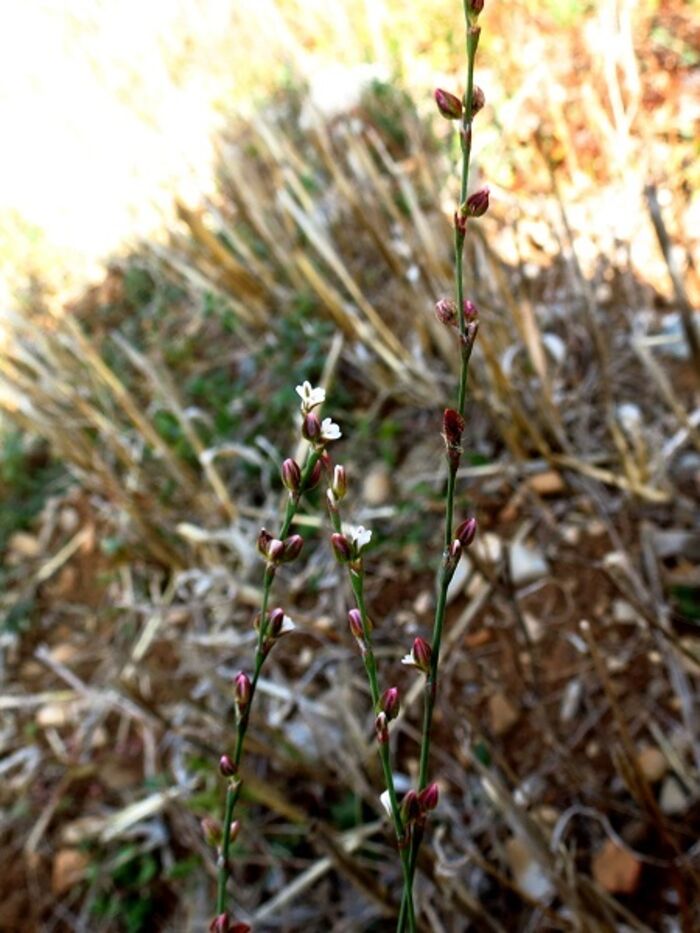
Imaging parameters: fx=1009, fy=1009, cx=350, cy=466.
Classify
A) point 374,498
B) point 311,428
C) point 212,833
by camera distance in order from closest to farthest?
point 311,428
point 212,833
point 374,498

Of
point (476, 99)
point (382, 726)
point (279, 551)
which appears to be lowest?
point (382, 726)

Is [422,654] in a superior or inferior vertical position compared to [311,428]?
inferior

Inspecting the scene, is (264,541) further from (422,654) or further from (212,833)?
(212,833)

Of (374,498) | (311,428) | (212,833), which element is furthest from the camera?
(374,498)

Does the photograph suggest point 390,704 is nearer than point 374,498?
Yes

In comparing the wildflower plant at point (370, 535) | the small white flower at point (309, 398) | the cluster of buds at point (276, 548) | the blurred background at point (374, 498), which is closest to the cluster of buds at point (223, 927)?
the wildflower plant at point (370, 535)

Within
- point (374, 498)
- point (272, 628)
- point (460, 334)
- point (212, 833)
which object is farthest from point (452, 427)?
point (374, 498)

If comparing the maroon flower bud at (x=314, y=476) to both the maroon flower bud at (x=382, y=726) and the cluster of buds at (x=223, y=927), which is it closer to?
the maroon flower bud at (x=382, y=726)
